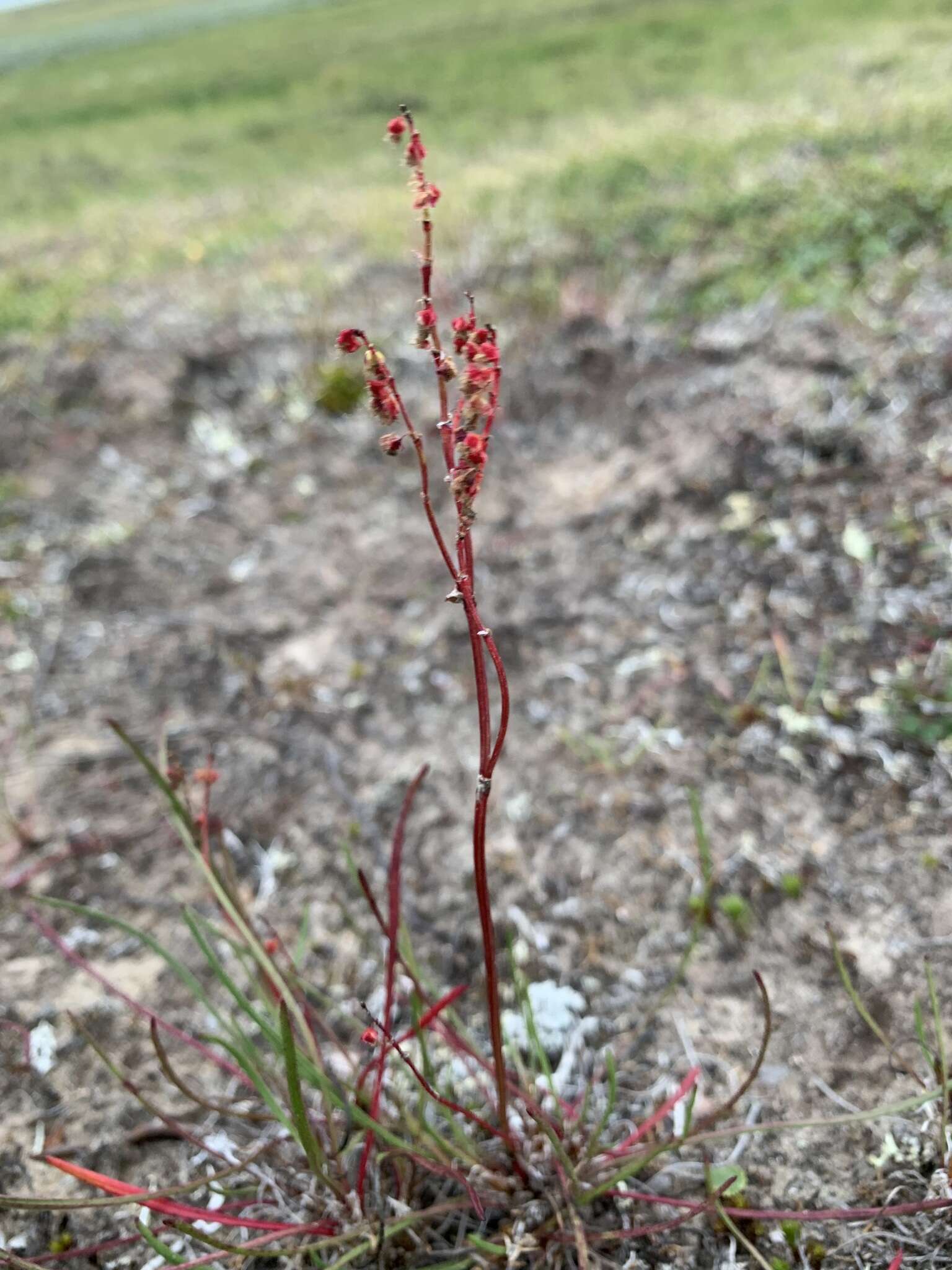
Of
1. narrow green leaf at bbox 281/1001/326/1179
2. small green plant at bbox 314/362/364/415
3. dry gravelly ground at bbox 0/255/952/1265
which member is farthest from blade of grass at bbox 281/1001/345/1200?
small green plant at bbox 314/362/364/415

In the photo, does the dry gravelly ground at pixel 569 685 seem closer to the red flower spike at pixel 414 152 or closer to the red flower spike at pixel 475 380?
the red flower spike at pixel 475 380

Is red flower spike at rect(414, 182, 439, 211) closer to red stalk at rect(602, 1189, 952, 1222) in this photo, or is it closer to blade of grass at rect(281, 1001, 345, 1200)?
blade of grass at rect(281, 1001, 345, 1200)

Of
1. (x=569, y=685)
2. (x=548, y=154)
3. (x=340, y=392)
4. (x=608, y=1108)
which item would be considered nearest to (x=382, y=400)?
(x=608, y=1108)

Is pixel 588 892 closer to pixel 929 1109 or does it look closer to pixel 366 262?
pixel 929 1109

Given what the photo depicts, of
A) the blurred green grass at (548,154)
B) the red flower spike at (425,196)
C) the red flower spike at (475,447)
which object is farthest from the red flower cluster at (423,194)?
the blurred green grass at (548,154)

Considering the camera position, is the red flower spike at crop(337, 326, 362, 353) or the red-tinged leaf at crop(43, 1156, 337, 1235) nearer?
the red flower spike at crop(337, 326, 362, 353)

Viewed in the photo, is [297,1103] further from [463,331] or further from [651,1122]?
[463,331]
